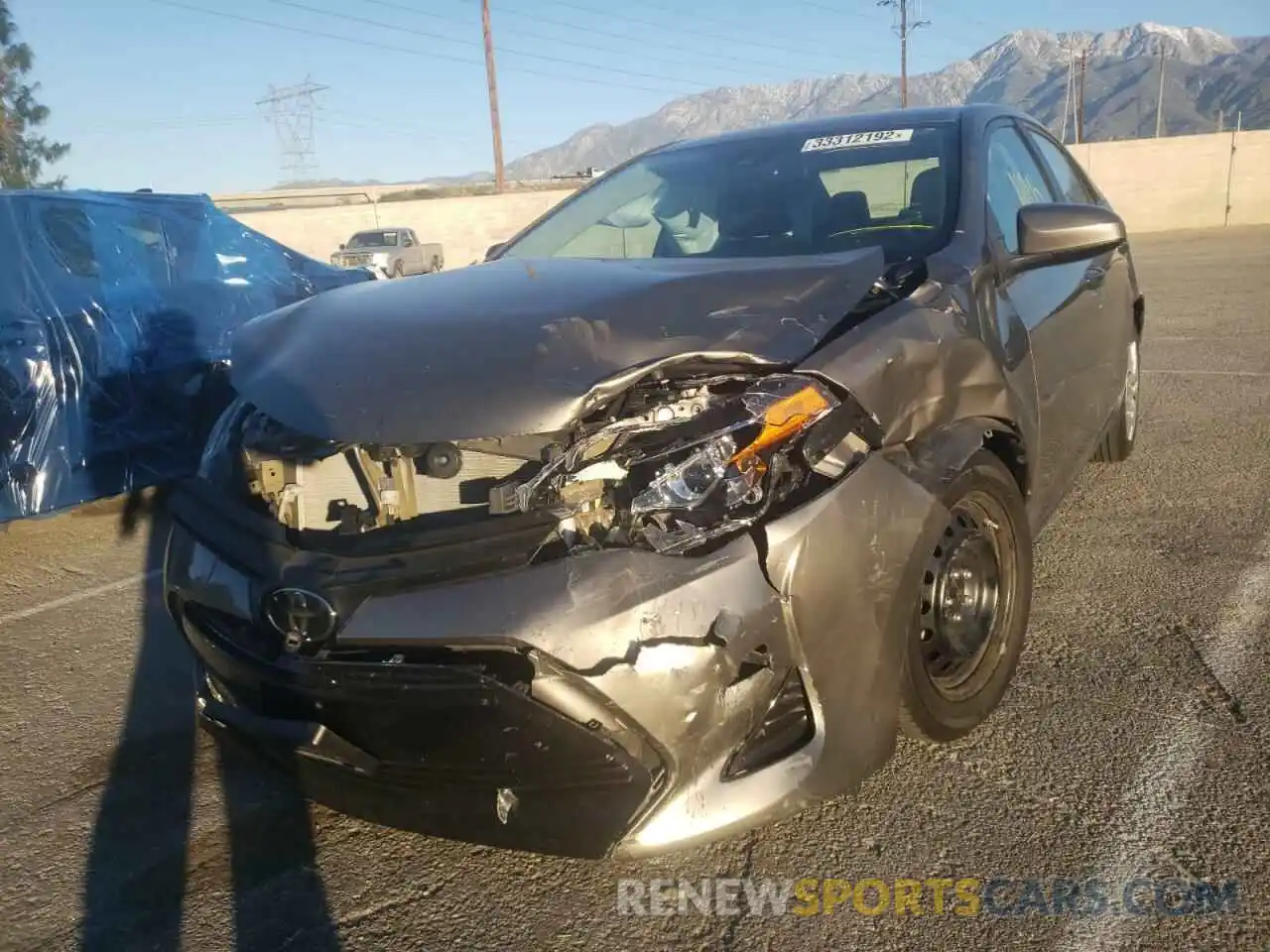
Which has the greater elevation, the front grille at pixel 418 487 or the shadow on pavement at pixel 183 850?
the front grille at pixel 418 487

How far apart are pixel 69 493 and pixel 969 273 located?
4268mm

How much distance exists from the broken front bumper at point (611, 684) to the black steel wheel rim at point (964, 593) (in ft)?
1.02

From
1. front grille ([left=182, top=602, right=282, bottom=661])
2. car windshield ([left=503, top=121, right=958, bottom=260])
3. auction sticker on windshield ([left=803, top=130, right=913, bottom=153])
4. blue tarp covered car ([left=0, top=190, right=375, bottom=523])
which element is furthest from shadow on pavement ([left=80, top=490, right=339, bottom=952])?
auction sticker on windshield ([left=803, top=130, right=913, bottom=153])

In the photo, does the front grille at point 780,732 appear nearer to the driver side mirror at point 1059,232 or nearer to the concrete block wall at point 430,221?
the driver side mirror at point 1059,232

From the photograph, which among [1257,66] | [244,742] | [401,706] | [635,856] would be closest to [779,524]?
[635,856]

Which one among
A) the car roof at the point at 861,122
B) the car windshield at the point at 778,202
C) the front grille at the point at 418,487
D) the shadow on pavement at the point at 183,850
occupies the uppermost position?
the car roof at the point at 861,122

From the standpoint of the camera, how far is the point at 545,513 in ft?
6.36

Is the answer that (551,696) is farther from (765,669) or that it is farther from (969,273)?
(969,273)

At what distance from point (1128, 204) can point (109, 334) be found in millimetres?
29123

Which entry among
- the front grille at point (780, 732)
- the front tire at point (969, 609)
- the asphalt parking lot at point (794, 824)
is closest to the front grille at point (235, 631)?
the asphalt parking lot at point (794, 824)

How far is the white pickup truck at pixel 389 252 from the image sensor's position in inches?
949

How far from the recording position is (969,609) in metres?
2.57

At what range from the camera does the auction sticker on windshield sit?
3.38 m

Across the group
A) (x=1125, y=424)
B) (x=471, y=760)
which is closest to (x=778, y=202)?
(x=471, y=760)
